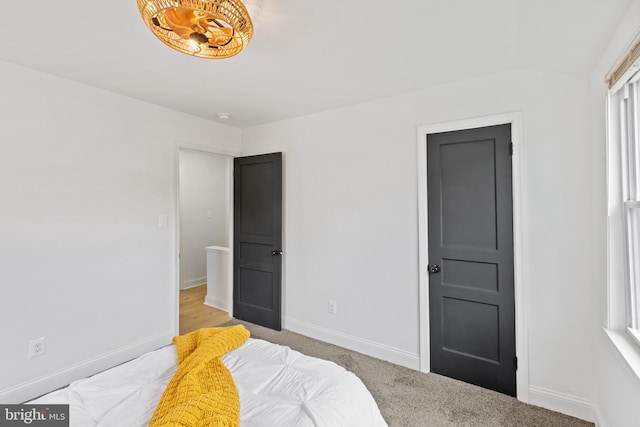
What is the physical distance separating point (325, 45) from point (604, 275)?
211cm

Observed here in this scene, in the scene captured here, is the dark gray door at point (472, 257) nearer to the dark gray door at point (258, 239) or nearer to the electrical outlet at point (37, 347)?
the dark gray door at point (258, 239)

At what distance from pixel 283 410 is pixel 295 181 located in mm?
2489

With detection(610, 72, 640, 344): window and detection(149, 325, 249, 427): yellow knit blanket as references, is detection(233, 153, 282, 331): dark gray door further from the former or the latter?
detection(610, 72, 640, 344): window

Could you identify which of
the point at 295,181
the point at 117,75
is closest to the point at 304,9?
the point at 117,75

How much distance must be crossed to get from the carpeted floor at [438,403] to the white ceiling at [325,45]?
224 cm

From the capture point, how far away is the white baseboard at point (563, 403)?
78.5 inches

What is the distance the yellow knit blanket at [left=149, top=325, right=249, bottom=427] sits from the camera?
1.07 meters

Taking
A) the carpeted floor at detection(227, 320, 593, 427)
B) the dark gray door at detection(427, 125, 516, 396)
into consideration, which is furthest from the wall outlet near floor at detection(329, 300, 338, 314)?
the dark gray door at detection(427, 125, 516, 396)

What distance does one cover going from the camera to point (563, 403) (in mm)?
2062

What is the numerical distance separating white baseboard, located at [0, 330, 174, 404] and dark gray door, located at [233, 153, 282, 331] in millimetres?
954

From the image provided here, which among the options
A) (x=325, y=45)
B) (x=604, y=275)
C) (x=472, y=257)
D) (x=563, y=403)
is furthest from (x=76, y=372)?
(x=604, y=275)

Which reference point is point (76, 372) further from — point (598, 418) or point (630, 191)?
point (630, 191)

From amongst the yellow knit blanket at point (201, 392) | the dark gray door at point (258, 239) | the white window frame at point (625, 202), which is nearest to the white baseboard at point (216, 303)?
the dark gray door at point (258, 239)

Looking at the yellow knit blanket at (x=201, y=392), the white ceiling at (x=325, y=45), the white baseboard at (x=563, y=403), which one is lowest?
the white baseboard at (x=563, y=403)
